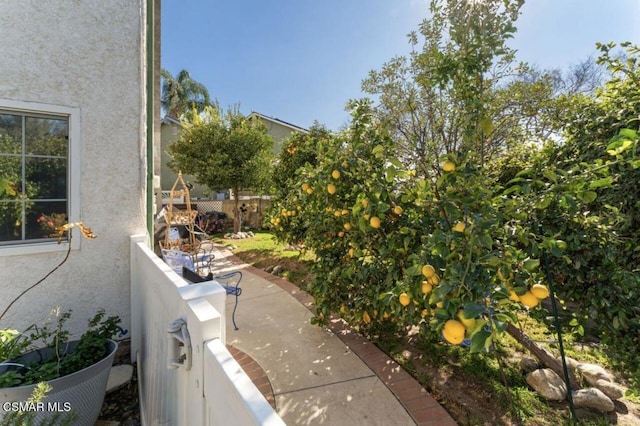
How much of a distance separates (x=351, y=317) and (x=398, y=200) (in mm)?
2166

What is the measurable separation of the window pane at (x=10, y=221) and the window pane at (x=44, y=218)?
Result: 9 cm

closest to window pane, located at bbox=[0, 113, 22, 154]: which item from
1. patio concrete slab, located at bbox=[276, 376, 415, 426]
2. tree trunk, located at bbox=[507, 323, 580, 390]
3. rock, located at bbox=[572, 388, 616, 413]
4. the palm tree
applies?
patio concrete slab, located at bbox=[276, 376, 415, 426]

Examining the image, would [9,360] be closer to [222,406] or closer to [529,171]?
[222,406]

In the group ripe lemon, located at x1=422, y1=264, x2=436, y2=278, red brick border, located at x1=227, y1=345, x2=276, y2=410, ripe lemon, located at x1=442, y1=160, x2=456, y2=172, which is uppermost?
ripe lemon, located at x1=442, y1=160, x2=456, y2=172

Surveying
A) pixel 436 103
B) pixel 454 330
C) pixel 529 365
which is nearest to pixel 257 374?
pixel 454 330

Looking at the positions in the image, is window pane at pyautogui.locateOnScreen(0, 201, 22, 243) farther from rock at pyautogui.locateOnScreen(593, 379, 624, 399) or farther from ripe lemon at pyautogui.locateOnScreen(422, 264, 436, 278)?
rock at pyautogui.locateOnScreen(593, 379, 624, 399)

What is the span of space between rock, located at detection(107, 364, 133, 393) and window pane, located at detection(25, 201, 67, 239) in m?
2.24

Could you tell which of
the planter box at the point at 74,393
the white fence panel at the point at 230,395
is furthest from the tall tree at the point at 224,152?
the white fence panel at the point at 230,395

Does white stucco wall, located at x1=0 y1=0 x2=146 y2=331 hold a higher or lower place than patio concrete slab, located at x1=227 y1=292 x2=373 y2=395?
higher

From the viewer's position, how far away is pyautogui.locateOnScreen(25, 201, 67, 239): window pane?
4.11 m

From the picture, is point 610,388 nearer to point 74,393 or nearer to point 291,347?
point 291,347

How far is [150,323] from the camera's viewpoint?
341 centimetres

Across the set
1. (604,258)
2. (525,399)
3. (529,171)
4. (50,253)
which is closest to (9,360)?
(50,253)

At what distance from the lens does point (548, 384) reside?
3686mm
